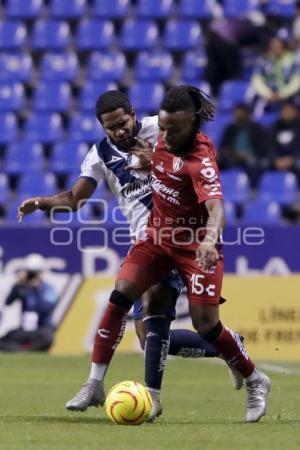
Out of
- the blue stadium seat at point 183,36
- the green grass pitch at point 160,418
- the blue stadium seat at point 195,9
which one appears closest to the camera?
the green grass pitch at point 160,418

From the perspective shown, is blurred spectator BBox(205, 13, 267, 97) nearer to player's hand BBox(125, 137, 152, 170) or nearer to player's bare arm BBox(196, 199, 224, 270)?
player's hand BBox(125, 137, 152, 170)

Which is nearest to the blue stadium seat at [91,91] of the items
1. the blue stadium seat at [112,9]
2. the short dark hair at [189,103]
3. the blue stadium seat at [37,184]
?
the blue stadium seat at [112,9]

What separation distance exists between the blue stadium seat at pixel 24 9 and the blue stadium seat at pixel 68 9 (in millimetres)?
262

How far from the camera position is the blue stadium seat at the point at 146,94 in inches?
814

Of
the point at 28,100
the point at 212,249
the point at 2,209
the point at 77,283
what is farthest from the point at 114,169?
the point at 28,100

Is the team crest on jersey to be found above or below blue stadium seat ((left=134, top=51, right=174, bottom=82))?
below

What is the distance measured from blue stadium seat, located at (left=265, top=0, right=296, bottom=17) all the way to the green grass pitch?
9.15 meters

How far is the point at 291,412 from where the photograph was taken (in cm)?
906

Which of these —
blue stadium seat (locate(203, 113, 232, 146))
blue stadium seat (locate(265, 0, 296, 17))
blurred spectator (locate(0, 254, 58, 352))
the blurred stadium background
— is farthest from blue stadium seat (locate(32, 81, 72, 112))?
blurred spectator (locate(0, 254, 58, 352))

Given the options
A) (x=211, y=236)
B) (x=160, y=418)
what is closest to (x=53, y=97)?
(x=160, y=418)

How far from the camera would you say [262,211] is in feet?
60.4

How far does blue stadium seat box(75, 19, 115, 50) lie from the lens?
2216 cm

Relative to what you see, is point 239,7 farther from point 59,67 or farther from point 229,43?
point 59,67

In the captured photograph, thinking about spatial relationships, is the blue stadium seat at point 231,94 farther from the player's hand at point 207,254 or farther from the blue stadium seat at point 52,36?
the player's hand at point 207,254
